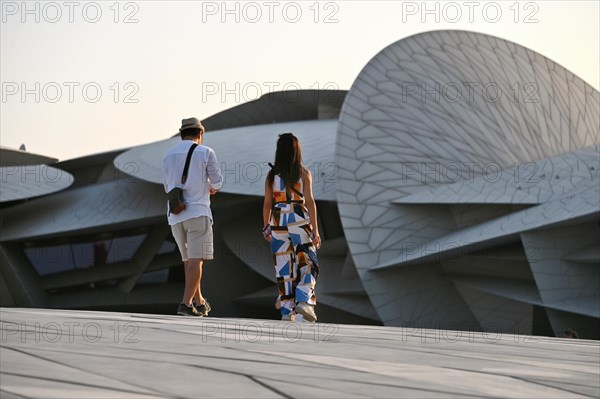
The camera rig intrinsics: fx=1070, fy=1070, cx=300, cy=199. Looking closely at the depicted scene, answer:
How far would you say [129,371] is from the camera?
411cm

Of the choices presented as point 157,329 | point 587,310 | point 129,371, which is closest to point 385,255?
point 587,310

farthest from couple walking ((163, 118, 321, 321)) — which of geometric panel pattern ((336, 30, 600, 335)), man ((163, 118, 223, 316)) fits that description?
geometric panel pattern ((336, 30, 600, 335))

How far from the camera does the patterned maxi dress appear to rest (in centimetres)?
972

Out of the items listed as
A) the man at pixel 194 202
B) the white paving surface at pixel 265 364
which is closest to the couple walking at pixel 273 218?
the man at pixel 194 202

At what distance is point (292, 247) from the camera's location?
9852 millimetres

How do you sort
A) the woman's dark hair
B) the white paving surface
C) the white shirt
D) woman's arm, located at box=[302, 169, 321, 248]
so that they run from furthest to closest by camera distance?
woman's arm, located at box=[302, 169, 321, 248] → the woman's dark hair → the white shirt → the white paving surface

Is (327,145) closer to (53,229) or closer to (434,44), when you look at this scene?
(434,44)

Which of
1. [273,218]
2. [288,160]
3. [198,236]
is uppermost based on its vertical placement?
[288,160]

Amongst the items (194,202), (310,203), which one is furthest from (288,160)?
(194,202)

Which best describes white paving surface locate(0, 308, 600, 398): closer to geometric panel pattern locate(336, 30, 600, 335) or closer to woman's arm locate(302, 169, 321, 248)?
woman's arm locate(302, 169, 321, 248)

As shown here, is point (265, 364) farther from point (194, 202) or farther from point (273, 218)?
point (273, 218)

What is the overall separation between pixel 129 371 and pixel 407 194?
23507 mm

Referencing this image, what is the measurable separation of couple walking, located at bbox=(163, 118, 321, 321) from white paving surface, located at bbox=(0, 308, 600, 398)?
109 inches

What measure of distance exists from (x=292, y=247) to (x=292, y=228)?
8.6 inches
